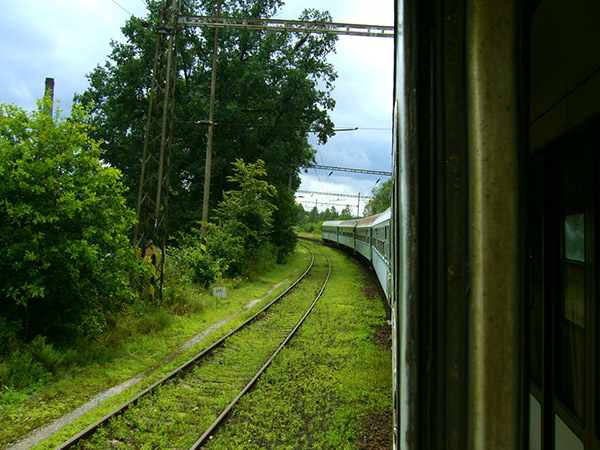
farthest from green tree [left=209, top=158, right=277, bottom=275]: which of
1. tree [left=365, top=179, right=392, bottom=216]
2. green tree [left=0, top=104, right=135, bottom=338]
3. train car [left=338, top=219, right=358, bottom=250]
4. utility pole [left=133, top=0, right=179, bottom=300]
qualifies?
tree [left=365, top=179, right=392, bottom=216]

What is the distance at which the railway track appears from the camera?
5.15 m

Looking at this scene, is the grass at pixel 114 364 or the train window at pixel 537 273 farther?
the grass at pixel 114 364

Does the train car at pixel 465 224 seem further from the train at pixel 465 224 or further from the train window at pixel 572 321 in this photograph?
the train window at pixel 572 321

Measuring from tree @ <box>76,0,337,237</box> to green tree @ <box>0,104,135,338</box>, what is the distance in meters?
15.6

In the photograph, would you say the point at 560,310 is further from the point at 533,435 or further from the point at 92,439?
the point at 92,439

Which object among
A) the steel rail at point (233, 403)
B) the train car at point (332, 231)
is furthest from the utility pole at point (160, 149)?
the train car at point (332, 231)

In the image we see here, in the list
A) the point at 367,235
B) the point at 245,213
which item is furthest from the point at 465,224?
the point at 367,235

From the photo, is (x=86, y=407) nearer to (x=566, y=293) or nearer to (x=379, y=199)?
(x=566, y=293)

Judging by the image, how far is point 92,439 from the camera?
504 cm

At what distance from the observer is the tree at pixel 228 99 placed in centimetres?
2338

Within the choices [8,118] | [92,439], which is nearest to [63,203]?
[8,118]

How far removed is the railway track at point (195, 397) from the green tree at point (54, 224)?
232 centimetres

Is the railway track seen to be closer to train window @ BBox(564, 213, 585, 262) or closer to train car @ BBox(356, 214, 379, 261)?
train window @ BBox(564, 213, 585, 262)

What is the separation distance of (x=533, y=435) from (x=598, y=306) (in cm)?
131
